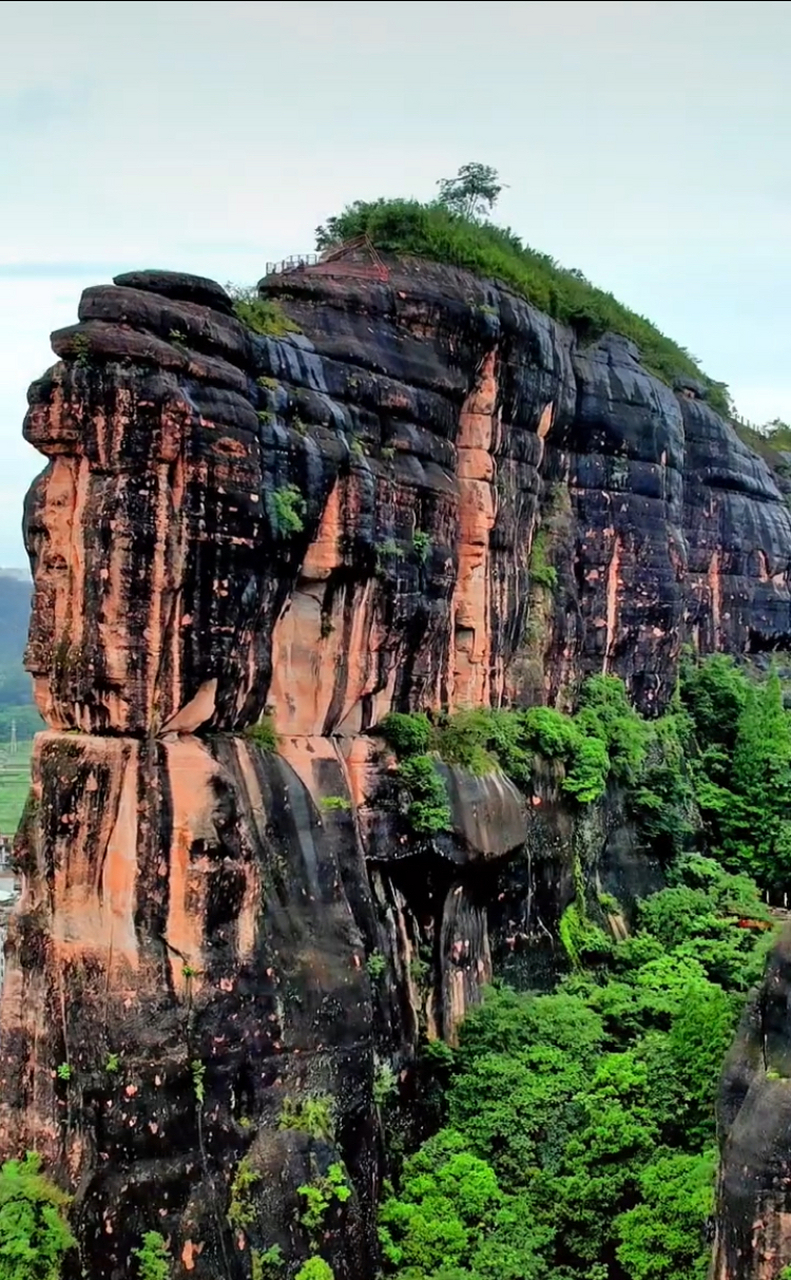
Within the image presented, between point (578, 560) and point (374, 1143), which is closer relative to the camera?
point (374, 1143)

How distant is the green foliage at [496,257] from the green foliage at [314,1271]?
53.0ft

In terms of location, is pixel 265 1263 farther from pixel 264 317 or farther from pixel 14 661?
pixel 14 661

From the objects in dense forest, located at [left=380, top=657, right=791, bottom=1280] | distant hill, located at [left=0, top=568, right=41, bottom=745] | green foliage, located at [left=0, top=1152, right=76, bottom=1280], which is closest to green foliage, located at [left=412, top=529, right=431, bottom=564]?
dense forest, located at [left=380, top=657, right=791, bottom=1280]

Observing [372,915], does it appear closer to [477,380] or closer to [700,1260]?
[700,1260]

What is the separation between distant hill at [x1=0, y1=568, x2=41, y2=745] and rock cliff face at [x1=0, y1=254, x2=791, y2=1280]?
2961 inches

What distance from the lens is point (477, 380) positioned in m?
21.5

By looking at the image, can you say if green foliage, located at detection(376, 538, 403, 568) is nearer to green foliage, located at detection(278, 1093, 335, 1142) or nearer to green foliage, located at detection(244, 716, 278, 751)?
green foliage, located at detection(244, 716, 278, 751)

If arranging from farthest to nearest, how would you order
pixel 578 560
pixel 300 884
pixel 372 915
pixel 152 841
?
pixel 578 560 → pixel 372 915 → pixel 300 884 → pixel 152 841

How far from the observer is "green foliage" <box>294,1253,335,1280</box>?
47.2ft

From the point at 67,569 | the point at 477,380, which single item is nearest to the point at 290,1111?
the point at 67,569

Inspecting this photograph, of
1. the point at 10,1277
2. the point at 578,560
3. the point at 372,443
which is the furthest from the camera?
the point at 578,560

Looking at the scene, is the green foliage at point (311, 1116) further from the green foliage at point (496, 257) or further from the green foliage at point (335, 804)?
the green foliage at point (496, 257)

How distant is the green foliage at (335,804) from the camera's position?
17125 millimetres

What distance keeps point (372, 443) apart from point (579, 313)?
10.1 meters
